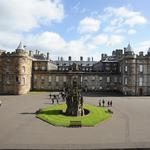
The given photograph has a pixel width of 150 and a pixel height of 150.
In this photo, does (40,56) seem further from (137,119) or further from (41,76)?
(137,119)

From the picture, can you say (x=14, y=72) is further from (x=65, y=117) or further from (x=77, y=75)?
Answer: (x=65, y=117)

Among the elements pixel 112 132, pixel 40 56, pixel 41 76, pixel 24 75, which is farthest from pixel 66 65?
pixel 112 132

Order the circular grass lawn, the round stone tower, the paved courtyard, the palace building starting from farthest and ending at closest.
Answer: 1. the palace building
2. the round stone tower
3. the circular grass lawn
4. the paved courtyard

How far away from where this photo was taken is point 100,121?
110ft

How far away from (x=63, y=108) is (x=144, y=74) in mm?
36636

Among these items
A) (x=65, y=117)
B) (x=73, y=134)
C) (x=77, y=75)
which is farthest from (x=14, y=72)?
(x=73, y=134)

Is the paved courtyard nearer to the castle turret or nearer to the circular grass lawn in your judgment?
the circular grass lawn

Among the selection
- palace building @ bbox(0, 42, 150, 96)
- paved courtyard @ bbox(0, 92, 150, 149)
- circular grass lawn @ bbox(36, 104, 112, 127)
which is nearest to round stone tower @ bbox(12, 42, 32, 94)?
palace building @ bbox(0, 42, 150, 96)

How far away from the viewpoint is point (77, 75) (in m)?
82.2

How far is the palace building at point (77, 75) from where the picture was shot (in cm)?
7019

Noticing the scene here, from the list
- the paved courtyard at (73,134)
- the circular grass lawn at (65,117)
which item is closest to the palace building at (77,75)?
the circular grass lawn at (65,117)

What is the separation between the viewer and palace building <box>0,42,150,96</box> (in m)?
70.2

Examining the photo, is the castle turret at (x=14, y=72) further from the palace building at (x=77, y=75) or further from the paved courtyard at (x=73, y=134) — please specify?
the paved courtyard at (x=73, y=134)

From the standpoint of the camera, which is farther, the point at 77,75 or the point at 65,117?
the point at 77,75
